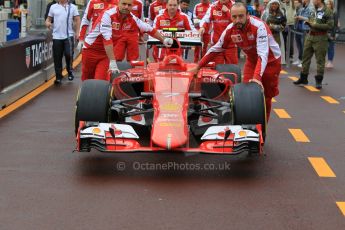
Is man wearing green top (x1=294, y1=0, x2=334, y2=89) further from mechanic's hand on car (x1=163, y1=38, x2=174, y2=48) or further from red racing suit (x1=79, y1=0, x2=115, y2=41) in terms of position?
mechanic's hand on car (x1=163, y1=38, x2=174, y2=48)

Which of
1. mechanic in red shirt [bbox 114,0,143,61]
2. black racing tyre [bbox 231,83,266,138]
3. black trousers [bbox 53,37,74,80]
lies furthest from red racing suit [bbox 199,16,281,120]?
black trousers [bbox 53,37,74,80]

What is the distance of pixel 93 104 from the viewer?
8359mm

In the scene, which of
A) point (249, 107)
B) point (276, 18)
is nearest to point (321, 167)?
point (249, 107)

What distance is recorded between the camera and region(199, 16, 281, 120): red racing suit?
894cm

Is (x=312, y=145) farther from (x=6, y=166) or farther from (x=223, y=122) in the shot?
(x=6, y=166)

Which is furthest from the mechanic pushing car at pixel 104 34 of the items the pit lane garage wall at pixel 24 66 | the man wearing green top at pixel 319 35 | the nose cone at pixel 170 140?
the man wearing green top at pixel 319 35

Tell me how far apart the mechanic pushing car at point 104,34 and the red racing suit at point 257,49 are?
3.98ft

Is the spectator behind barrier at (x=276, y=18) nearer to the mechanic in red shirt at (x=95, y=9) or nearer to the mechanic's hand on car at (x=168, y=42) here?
the mechanic in red shirt at (x=95, y=9)

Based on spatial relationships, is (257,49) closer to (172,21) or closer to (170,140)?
(170,140)

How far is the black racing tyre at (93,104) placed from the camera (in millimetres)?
8320

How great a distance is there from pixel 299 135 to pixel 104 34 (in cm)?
278

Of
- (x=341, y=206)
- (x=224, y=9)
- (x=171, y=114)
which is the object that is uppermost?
(x=224, y=9)

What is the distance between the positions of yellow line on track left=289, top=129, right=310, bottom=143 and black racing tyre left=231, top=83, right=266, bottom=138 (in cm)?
170

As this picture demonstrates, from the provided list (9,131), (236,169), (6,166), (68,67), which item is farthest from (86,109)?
(68,67)
